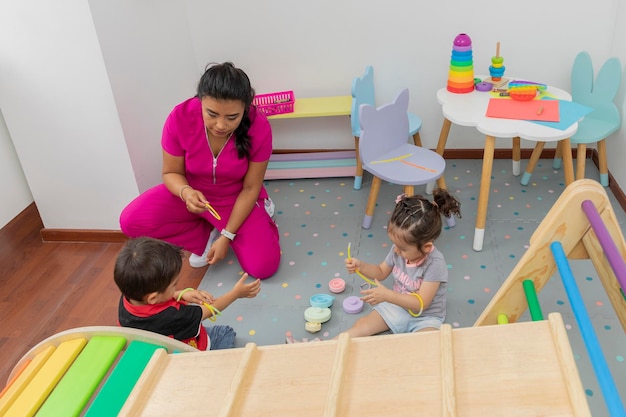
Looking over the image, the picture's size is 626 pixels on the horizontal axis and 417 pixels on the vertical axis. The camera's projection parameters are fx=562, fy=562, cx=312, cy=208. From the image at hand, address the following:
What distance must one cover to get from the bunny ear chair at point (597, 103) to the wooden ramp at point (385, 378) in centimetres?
154

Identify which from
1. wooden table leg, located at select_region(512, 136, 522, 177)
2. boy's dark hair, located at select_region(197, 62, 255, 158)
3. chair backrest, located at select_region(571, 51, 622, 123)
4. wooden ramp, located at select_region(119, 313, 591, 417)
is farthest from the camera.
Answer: wooden table leg, located at select_region(512, 136, 522, 177)

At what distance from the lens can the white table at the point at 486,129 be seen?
2.13 meters

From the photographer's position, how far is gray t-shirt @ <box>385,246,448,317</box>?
1.75 meters

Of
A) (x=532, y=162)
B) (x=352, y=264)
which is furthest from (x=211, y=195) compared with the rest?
(x=532, y=162)

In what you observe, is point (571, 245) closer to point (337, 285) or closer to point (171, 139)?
point (337, 285)

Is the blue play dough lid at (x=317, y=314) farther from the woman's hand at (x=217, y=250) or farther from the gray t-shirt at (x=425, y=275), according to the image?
the woman's hand at (x=217, y=250)

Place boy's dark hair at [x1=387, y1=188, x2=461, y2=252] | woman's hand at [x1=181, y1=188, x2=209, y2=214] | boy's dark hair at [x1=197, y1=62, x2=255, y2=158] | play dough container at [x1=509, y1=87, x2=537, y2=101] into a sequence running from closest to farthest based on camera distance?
boy's dark hair at [x1=387, y1=188, x2=461, y2=252]
boy's dark hair at [x1=197, y1=62, x2=255, y2=158]
woman's hand at [x1=181, y1=188, x2=209, y2=214]
play dough container at [x1=509, y1=87, x2=537, y2=101]

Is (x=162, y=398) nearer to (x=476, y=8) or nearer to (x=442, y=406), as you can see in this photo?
(x=442, y=406)

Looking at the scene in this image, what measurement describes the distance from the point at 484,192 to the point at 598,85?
34.1 inches

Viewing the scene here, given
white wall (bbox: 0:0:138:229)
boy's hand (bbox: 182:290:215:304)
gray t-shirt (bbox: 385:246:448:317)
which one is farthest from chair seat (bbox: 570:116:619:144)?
white wall (bbox: 0:0:138:229)

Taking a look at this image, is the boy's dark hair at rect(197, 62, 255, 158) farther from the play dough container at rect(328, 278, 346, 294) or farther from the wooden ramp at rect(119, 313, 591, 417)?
the wooden ramp at rect(119, 313, 591, 417)

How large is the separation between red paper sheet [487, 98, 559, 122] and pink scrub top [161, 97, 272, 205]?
36.7 inches

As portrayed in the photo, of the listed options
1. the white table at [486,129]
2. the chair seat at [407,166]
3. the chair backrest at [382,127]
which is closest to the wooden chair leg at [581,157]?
the white table at [486,129]

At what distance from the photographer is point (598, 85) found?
2.59m
